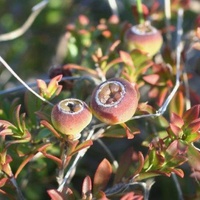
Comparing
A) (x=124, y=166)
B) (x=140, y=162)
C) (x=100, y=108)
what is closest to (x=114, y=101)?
(x=100, y=108)

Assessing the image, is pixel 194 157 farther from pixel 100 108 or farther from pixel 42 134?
pixel 42 134

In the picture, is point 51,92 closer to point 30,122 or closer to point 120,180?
point 30,122

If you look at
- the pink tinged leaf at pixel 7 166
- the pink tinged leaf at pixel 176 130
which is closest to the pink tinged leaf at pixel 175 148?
the pink tinged leaf at pixel 176 130

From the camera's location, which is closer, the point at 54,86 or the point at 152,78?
the point at 54,86

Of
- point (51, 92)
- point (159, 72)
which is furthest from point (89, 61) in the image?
point (51, 92)

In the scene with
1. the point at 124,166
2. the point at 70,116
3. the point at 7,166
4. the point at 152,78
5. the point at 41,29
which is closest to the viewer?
the point at 70,116

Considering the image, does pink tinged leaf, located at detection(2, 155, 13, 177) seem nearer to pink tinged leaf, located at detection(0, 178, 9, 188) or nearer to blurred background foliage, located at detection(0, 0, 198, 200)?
pink tinged leaf, located at detection(0, 178, 9, 188)
